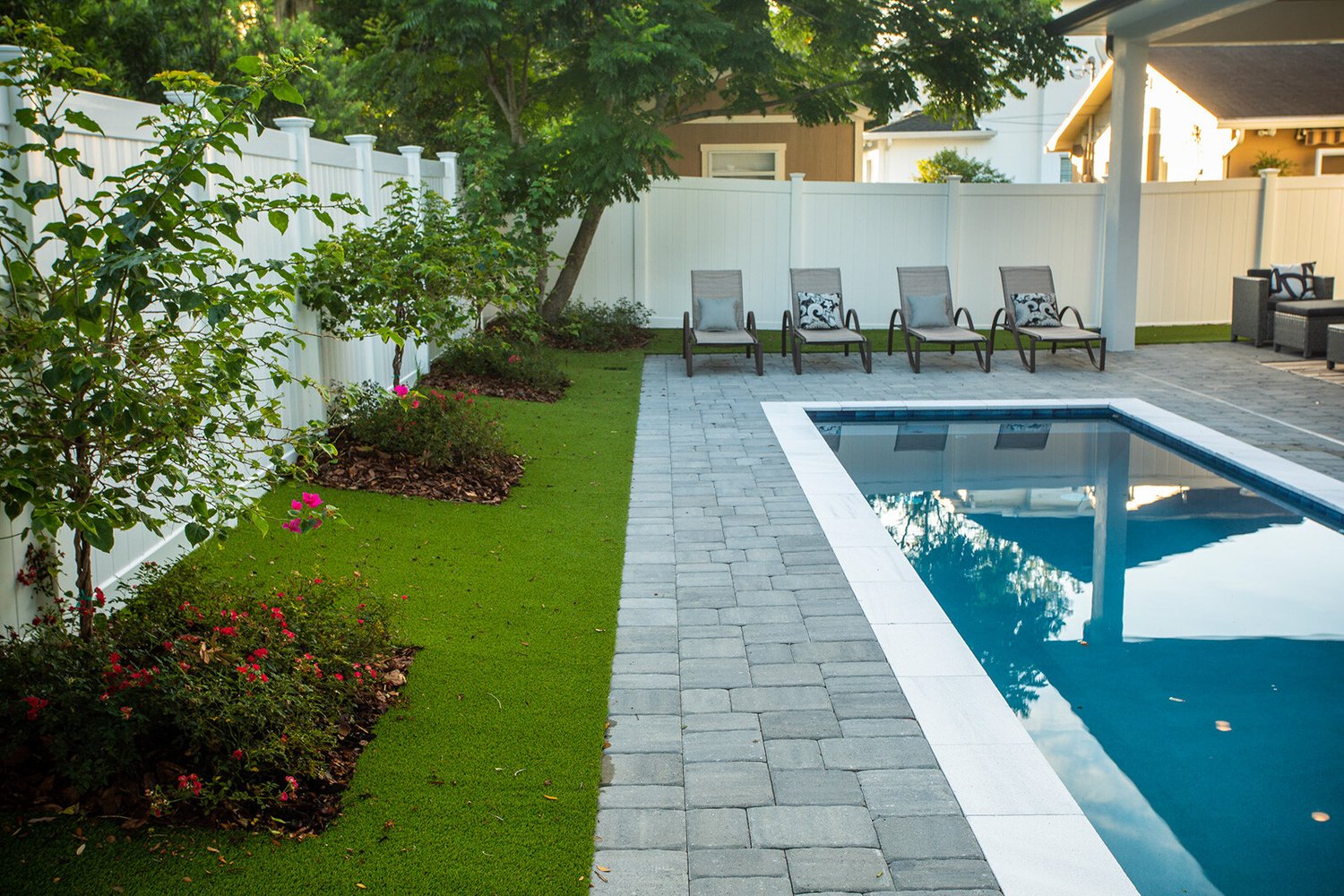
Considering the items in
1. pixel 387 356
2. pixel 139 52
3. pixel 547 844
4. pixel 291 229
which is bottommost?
pixel 547 844

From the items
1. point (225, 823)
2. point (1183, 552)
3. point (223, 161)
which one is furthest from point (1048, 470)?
point (225, 823)

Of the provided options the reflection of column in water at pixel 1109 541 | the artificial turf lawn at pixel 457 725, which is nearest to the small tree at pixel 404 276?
the artificial turf lawn at pixel 457 725

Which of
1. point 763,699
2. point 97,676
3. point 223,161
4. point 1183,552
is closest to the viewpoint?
point 97,676

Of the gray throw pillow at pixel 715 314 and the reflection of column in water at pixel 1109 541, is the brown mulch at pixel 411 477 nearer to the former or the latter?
the reflection of column in water at pixel 1109 541

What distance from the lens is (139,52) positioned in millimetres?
10469

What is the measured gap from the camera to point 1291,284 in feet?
43.4

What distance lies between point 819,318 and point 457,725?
9.29 meters

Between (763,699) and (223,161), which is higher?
(223,161)

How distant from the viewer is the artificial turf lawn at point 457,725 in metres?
3.01

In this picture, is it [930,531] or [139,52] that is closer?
[930,531]

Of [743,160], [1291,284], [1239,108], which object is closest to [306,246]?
[1291,284]

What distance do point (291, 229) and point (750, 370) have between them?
6341 millimetres

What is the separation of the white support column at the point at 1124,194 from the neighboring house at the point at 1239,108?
5652 millimetres

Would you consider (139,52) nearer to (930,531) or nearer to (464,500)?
(464,500)
